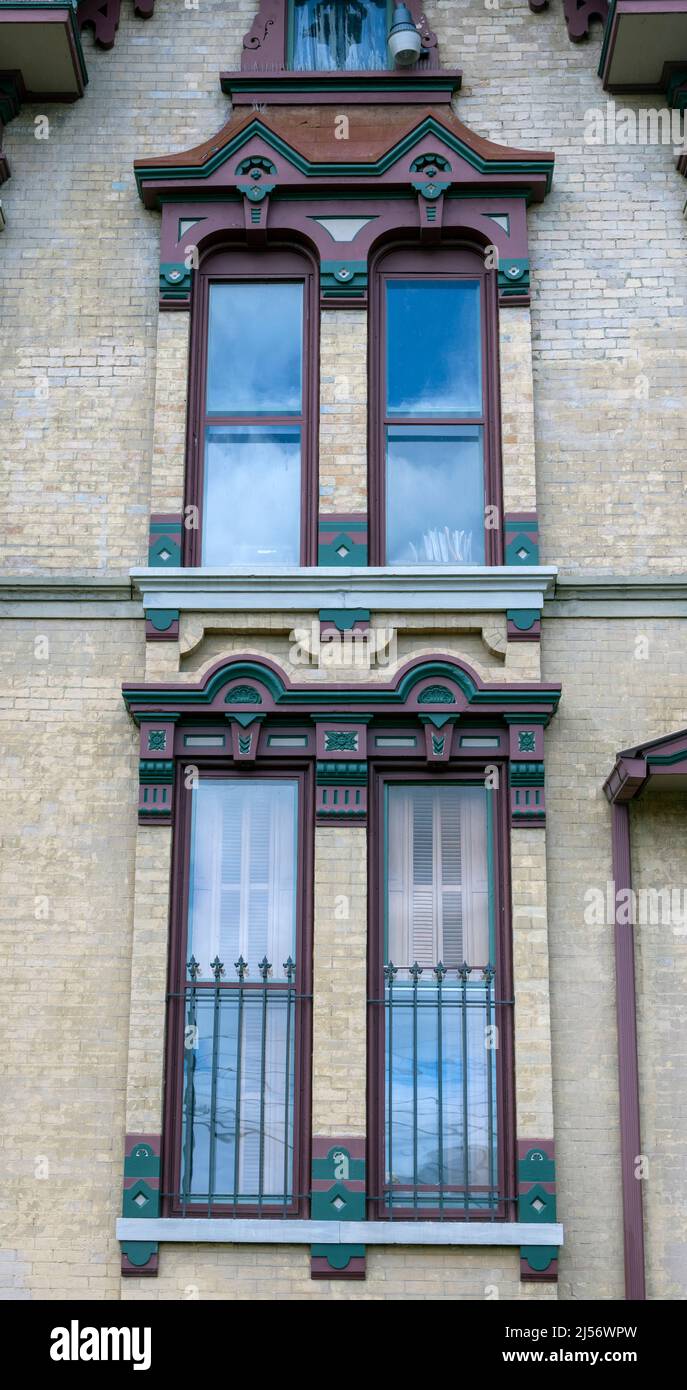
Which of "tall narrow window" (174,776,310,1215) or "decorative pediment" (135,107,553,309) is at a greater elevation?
"decorative pediment" (135,107,553,309)

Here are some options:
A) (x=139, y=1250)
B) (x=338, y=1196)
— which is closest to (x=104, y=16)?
(x=338, y=1196)

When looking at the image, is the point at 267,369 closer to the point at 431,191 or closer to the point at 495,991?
the point at 431,191

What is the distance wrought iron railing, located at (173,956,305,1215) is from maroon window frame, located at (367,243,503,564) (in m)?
3.12

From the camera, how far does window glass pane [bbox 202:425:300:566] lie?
496 inches

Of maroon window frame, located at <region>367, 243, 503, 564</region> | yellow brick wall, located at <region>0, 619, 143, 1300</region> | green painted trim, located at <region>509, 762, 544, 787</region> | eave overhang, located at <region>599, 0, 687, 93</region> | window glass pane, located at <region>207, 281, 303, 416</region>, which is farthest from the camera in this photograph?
window glass pane, located at <region>207, 281, 303, 416</region>

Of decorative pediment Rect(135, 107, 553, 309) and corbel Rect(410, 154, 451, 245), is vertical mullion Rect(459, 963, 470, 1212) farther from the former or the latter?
corbel Rect(410, 154, 451, 245)

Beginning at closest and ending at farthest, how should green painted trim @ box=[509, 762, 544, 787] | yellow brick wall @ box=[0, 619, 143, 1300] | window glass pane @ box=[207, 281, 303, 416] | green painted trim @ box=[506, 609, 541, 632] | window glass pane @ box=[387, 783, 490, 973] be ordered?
1. yellow brick wall @ box=[0, 619, 143, 1300]
2. window glass pane @ box=[387, 783, 490, 973]
3. green painted trim @ box=[509, 762, 544, 787]
4. green painted trim @ box=[506, 609, 541, 632]
5. window glass pane @ box=[207, 281, 303, 416]

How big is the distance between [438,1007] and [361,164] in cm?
608

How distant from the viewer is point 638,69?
13.3 metres

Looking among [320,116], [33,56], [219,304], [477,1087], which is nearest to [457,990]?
[477,1087]

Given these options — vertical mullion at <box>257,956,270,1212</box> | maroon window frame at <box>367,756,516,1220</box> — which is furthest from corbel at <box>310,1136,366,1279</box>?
vertical mullion at <box>257,956,270,1212</box>

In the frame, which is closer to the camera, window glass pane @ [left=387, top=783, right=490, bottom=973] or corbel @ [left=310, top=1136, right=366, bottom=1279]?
corbel @ [left=310, top=1136, right=366, bottom=1279]

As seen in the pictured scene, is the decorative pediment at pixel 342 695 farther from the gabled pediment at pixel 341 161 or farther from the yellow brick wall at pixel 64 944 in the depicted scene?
the gabled pediment at pixel 341 161

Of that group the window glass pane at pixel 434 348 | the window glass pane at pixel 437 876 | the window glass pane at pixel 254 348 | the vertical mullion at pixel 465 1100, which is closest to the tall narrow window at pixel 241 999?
the window glass pane at pixel 437 876
